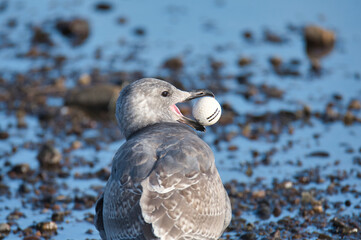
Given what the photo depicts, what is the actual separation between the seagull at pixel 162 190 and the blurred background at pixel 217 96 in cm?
122

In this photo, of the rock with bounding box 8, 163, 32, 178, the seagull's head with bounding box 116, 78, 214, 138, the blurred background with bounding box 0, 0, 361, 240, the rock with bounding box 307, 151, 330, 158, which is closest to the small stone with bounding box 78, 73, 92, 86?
the blurred background with bounding box 0, 0, 361, 240

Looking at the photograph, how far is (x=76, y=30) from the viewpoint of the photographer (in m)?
13.0

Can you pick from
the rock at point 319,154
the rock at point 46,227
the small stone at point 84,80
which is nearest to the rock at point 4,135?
the small stone at point 84,80

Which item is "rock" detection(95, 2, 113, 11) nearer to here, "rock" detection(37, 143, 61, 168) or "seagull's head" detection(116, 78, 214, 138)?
"rock" detection(37, 143, 61, 168)

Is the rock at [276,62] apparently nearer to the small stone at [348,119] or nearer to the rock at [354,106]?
the rock at [354,106]

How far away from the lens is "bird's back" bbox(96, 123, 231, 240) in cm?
509

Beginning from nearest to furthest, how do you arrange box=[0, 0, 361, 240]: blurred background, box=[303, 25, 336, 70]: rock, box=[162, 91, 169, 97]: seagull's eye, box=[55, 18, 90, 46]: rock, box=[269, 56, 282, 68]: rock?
1. box=[162, 91, 169, 97]: seagull's eye
2. box=[0, 0, 361, 240]: blurred background
3. box=[269, 56, 282, 68]: rock
4. box=[303, 25, 336, 70]: rock
5. box=[55, 18, 90, 46]: rock

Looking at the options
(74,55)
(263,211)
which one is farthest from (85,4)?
(263,211)

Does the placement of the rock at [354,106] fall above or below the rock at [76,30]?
below

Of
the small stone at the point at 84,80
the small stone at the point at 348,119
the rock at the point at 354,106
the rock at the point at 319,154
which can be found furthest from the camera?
the small stone at the point at 84,80

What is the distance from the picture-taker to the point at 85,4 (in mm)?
A: 14641

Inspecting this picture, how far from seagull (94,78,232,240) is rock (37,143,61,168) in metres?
2.37

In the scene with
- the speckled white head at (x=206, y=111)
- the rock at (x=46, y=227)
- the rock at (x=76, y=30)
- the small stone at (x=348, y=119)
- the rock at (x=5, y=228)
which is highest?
the rock at (x=76, y=30)

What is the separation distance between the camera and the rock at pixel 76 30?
12951 mm
